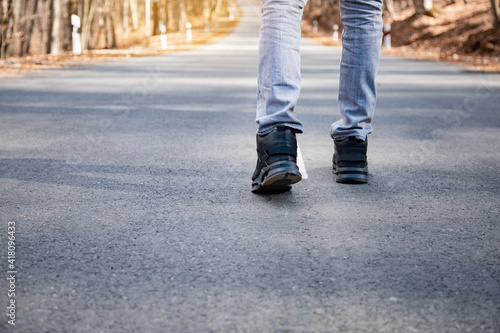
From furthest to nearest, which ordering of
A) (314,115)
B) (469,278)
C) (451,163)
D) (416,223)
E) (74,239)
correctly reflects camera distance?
(314,115)
(451,163)
(416,223)
(74,239)
(469,278)

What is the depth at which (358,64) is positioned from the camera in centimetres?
337

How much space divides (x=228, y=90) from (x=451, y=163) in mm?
4916

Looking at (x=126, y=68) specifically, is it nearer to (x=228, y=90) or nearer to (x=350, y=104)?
(x=228, y=90)

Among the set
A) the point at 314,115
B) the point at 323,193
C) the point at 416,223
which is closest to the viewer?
the point at 416,223

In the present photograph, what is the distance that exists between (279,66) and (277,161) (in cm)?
48

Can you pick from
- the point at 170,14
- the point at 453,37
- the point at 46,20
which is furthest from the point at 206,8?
the point at 453,37

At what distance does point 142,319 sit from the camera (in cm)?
164

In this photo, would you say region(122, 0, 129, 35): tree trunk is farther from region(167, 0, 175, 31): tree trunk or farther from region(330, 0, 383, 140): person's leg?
region(330, 0, 383, 140): person's leg

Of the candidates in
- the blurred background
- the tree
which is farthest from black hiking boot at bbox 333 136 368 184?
the tree

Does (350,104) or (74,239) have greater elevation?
(350,104)

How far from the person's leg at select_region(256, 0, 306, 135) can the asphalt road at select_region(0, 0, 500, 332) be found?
380 mm

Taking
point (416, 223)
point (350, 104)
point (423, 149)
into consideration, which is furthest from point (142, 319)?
point (423, 149)

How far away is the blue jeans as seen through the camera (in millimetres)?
2984

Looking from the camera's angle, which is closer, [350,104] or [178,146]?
[350,104]
